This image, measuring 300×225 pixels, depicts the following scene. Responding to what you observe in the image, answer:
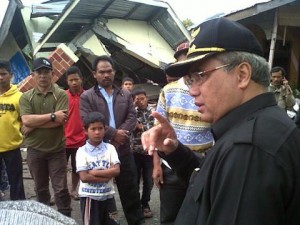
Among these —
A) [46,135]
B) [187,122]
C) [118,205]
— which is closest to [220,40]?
[187,122]

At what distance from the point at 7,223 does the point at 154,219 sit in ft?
13.2

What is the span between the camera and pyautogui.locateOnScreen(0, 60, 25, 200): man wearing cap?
4.67m

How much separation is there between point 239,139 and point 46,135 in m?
3.51

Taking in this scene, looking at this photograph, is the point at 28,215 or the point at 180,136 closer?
the point at 28,215

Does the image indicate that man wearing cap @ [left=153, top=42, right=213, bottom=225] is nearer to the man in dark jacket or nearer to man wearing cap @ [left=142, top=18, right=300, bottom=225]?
the man in dark jacket

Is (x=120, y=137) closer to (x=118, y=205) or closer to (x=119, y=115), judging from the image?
(x=119, y=115)

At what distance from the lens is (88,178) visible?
3664 millimetres

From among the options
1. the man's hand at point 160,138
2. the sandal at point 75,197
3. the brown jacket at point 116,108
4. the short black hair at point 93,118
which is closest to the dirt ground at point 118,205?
the sandal at point 75,197

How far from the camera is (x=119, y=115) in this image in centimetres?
424

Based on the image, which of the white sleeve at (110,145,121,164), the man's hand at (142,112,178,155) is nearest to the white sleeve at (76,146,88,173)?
the white sleeve at (110,145,121,164)

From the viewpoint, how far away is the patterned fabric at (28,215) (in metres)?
0.89

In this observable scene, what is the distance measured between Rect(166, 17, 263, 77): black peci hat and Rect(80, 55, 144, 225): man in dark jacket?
2.70m

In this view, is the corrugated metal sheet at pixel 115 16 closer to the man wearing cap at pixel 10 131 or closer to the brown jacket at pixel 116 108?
the man wearing cap at pixel 10 131

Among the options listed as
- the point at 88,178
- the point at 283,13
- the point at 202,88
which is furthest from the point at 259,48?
the point at 283,13
